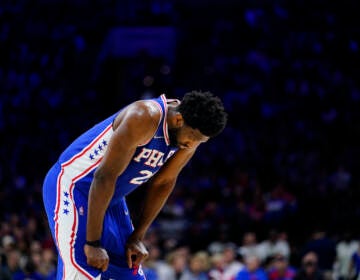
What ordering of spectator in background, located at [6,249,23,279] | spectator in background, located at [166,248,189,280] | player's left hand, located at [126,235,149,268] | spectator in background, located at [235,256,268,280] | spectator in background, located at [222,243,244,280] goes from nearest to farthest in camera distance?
player's left hand, located at [126,235,149,268] → spectator in background, located at [6,249,23,279] → spectator in background, located at [235,256,268,280] → spectator in background, located at [222,243,244,280] → spectator in background, located at [166,248,189,280]

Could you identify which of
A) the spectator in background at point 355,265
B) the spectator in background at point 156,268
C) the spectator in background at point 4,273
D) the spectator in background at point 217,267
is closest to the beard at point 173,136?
the spectator in background at point 4,273

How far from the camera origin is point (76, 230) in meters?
3.88

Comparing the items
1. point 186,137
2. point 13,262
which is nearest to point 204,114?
point 186,137

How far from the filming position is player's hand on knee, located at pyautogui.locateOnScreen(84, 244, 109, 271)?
3.72 meters

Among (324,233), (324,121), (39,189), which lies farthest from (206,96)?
(324,121)

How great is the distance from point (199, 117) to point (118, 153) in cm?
44

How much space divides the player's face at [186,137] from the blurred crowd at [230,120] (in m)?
5.19

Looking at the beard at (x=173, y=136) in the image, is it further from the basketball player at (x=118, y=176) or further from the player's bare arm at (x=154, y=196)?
the player's bare arm at (x=154, y=196)

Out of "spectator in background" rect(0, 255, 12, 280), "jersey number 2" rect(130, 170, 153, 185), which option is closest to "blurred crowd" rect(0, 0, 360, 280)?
"spectator in background" rect(0, 255, 12, 280)

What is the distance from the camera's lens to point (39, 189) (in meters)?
13.7

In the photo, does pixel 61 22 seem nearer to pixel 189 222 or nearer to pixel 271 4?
pixel 271 4

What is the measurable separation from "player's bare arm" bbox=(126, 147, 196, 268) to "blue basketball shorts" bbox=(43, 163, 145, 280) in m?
0.05

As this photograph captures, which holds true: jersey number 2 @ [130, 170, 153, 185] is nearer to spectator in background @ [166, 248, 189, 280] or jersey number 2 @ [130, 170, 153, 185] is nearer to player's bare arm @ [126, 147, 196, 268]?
player's bare arm @ [126, 147, 196, 268]

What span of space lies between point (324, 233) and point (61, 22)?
1054 centimetres
